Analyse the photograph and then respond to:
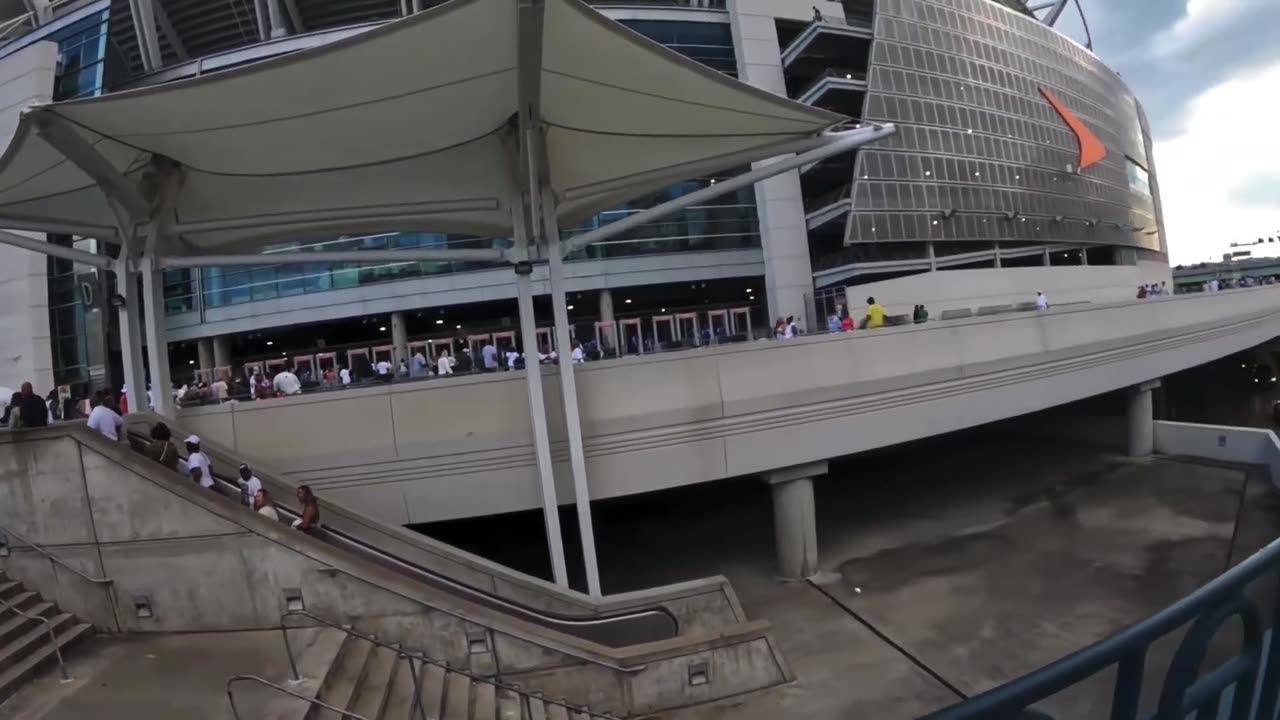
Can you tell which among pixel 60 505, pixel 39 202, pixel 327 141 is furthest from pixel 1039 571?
pixel 39 202

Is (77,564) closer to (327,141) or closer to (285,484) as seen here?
(285,484)

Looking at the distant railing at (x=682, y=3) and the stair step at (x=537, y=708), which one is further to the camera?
the distant railing at (x=682, y=3)

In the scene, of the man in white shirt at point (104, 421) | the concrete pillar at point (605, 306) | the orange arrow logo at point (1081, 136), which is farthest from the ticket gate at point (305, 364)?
the orange arrow logo at point (1081, 136)

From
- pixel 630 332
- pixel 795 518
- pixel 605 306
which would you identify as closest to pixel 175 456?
pixel 795 518

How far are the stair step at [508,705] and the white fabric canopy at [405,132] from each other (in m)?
7.23

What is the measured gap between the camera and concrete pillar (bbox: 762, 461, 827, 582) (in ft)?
42.5

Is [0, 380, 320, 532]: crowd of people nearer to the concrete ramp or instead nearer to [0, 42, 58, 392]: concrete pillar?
the concrete ramp

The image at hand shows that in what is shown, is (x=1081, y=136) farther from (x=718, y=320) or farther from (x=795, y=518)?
(x=795, y=518)

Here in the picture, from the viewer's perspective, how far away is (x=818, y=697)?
8766 mm

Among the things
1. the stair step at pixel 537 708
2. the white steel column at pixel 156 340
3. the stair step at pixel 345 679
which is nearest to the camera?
the stair step at pixel 345 679

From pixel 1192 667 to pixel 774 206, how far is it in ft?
120

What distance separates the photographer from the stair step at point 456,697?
289 inches

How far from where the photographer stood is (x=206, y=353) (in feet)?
124

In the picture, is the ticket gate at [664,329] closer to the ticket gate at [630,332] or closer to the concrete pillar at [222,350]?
the ticket gate at [630,332]
